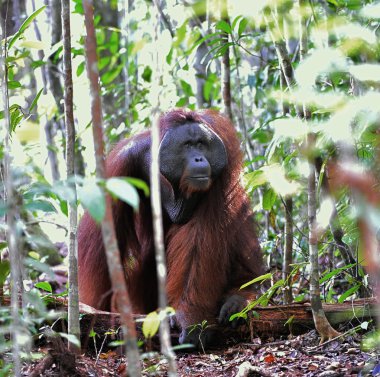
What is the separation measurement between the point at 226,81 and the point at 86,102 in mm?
2289

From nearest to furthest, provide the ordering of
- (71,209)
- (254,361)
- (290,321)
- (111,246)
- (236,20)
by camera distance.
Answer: (111,246)
(71,209)
(254,361)
(290,321)
(236,20)

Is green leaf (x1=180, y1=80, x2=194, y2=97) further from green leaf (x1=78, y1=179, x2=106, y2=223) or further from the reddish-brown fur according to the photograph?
green leaf (x1=78, y1=179, x2=106, y2=223)

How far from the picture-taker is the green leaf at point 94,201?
1637 mm

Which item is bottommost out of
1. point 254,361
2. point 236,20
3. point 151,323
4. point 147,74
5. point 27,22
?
point 254,361

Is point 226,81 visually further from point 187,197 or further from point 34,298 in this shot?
point 34,298

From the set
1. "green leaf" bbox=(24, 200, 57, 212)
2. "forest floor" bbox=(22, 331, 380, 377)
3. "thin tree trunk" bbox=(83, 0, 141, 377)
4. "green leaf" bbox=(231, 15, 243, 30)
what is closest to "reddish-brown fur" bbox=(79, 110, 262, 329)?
"forest floor" bbox=(22, 331, 380, 377)

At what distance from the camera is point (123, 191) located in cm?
160

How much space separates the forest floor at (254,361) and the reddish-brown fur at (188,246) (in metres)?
0.38

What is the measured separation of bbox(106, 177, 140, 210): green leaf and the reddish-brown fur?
2295 millimetres

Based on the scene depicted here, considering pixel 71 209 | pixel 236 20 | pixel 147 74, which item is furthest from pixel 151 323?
pixel 147 74

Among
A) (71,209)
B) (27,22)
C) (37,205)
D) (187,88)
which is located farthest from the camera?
(187,88)

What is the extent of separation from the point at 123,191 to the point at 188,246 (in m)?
2.46

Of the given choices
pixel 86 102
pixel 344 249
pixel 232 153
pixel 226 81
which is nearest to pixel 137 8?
pixel 86 102

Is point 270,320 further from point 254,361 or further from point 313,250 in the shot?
point 313,250
